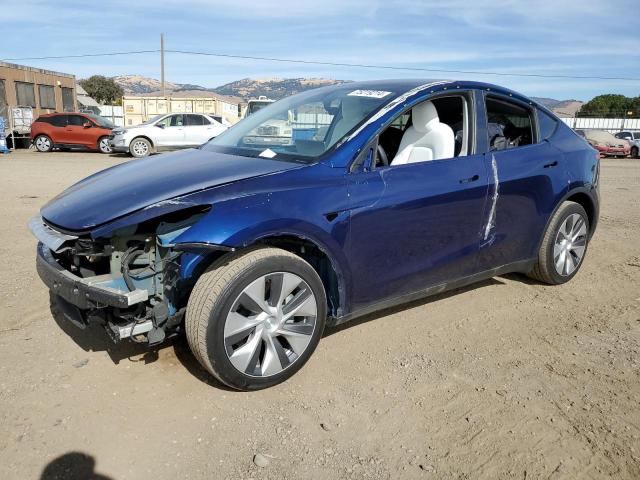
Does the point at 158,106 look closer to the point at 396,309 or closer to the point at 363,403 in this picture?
the point at 396,309

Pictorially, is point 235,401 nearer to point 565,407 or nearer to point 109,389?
point 109,389

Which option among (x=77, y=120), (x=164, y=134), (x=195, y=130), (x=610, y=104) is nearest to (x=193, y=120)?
(x=195, y=130)

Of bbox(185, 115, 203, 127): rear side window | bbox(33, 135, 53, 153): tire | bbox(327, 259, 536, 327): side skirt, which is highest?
bbox(185, 115, 203, 127): rear side window

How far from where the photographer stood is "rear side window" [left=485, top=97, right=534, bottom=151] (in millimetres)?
3969

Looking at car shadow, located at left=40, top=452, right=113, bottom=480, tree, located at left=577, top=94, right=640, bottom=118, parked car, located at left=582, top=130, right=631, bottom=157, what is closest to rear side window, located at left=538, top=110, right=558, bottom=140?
car shadow, located at left=40, top=452, right=113, bottom=480

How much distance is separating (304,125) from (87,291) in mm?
1852

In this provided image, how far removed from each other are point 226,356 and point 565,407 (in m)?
1.84

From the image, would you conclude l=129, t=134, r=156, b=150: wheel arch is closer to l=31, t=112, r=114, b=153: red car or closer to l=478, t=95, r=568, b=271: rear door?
l=31, t=112, r=114, b=153: red car

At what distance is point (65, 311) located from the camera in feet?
9.73

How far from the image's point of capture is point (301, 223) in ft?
9.35

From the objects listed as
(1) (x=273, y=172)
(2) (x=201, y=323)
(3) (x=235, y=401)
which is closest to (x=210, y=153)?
(1) (x=273, y=172)

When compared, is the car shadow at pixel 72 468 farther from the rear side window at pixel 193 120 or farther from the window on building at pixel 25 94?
the window on building at pixel 25 94

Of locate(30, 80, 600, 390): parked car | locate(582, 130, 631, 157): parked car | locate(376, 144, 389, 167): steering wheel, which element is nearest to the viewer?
locate(30, 80, 600, 390): parked car

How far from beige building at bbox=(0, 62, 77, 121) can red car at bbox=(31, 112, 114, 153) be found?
6939 millimetres
